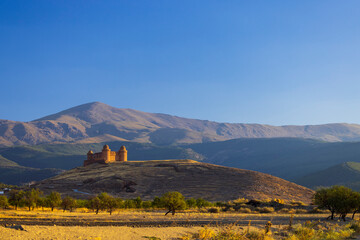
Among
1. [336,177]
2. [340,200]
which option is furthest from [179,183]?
[336,177]

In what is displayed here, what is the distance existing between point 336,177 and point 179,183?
93705 millimetres

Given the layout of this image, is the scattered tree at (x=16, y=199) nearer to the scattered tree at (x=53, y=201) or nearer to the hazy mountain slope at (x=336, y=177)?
the scattered tree at (x=53, y=201)

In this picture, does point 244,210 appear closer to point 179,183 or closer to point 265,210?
point 265,210

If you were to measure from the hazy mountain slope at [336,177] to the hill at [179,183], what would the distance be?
67.4 m

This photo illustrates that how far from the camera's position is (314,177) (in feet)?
528

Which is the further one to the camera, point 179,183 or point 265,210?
point 179,183

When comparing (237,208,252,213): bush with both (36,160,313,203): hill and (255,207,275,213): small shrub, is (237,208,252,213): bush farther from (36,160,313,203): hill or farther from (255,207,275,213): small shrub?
(36,160,313,203): hill

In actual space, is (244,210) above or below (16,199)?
below

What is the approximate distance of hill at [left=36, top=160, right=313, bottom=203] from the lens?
6712 centimetres

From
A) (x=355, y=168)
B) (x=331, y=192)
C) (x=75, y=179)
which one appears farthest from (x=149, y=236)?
(x=355, y=168)

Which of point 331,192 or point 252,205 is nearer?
point 331,192

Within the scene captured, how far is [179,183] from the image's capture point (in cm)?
7412

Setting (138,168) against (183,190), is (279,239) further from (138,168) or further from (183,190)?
(138,168)

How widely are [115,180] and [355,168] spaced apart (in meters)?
109
